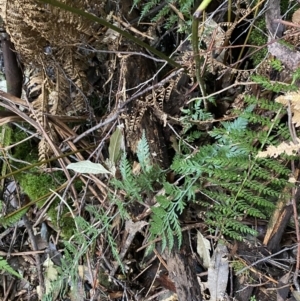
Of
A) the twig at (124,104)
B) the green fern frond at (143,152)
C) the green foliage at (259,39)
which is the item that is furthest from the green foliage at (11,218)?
the green foliage at (259,39)

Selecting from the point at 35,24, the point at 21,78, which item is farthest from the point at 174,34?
the point at 21,78

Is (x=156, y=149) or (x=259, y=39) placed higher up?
(x=259, y=39)

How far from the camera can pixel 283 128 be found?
4.19 feet

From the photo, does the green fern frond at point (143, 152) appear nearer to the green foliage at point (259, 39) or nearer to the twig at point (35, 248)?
the green foliage at point (259, 39)

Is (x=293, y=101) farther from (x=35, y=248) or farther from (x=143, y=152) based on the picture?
(x=35, y=248)

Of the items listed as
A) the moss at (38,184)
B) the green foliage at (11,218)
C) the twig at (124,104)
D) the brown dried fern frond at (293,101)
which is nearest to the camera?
the brown dried fern frond at (293,101)

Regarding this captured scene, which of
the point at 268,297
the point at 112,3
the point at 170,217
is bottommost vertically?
the point at 268,297

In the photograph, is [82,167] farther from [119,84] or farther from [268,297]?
[268,297]

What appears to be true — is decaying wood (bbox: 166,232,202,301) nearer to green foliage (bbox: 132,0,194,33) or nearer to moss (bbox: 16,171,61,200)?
moss (bbox: 16,171,61,200)

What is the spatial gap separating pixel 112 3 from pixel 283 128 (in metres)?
0.88

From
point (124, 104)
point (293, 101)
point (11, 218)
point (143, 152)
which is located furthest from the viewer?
point (11, 218)

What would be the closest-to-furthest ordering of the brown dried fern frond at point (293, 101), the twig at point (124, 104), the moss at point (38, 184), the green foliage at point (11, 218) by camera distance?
the brown dried fern frond at point (293, 101), the twig at point (124, 104), the green foliage at point (11, 218), the moss at point (38, 184)

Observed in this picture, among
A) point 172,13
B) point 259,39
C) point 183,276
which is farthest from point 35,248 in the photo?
point 259,39

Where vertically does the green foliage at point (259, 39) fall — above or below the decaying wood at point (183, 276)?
above
